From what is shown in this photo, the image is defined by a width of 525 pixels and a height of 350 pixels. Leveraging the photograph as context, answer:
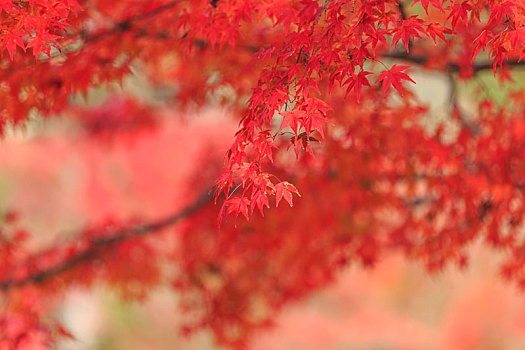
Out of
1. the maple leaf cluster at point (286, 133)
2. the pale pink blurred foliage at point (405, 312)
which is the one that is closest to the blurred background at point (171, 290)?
the pale pink blurred foliage at point (405, 312)

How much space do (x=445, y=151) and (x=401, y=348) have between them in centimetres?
812

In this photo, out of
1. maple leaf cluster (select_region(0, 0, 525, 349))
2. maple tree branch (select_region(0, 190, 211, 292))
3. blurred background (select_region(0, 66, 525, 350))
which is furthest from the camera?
blurred background (select_region(0, 66, 525, 350))

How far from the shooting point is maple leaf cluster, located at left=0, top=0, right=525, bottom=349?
5.86 ft

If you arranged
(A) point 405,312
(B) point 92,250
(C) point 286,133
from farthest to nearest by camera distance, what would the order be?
(A) point 405,312 → (B) point 92,250 → (C) point 286,133

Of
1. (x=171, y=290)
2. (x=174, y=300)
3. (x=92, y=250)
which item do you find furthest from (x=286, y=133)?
(x=174, y=300)

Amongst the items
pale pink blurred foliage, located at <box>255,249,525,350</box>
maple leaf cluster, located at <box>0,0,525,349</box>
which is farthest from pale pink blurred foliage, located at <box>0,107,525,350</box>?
maple leaf cluster, located at <box>0,0,525,349</box>

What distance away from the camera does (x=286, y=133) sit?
3.06 m

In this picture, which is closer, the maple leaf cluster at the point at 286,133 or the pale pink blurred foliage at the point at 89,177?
the maple leaf cluster at the point at 286,133

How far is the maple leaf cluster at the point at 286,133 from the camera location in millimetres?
1787

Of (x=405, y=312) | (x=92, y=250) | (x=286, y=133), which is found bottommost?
(x=92, y=250)

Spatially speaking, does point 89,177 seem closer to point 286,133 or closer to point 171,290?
point 171,290

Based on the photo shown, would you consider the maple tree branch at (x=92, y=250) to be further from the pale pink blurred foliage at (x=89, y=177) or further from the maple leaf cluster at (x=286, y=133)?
the pale pink blurred foliage at (x=89, y=177)

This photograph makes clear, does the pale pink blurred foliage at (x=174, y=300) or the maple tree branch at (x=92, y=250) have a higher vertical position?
the pale pink blurred foliage at (x=174, y=300)

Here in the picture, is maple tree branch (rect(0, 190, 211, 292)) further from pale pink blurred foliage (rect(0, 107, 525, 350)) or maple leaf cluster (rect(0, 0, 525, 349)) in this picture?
pale pink blurred foliage (rect(0, 107, 525, 350))
